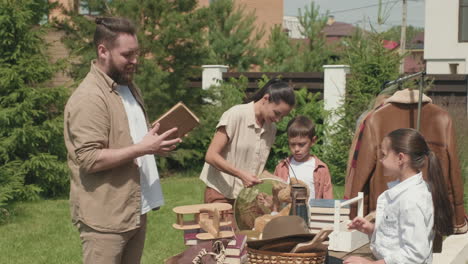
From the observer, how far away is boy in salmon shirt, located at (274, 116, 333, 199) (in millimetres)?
5043

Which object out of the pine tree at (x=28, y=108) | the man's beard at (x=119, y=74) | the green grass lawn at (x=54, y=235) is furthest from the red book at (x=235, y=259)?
the pine tree at (x=28, y=108)

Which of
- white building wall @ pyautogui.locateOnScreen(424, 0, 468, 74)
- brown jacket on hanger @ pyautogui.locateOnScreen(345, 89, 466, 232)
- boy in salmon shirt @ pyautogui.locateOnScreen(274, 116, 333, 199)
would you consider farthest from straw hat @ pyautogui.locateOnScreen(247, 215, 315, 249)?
white building wall @ pyautogui.locateOnScreen(424, 0, 468, 74)

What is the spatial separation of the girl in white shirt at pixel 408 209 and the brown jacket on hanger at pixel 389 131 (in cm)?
113

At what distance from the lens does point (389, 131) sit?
471 centimetres

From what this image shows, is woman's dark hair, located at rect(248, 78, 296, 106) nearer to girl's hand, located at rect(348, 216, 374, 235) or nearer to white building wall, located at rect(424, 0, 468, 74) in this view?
girl's hand, located at rect(348, 216, 374, 235)

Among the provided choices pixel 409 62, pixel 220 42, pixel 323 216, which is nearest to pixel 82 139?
pixel 323 216

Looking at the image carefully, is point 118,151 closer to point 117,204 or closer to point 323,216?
point 117,204

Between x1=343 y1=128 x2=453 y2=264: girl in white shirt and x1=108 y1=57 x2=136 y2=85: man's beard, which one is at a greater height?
x1=108 y1=57 x2=136 y2=85: man's beard

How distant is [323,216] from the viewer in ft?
13.2

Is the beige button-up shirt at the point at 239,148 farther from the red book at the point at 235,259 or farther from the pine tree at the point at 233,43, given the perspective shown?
the pine tree at the point at 233,43

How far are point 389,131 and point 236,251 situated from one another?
1621 millimetres

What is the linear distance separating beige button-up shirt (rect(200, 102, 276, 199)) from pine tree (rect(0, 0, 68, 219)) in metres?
5.36

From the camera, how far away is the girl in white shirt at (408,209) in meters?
3.17

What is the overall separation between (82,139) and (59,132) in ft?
22.8
